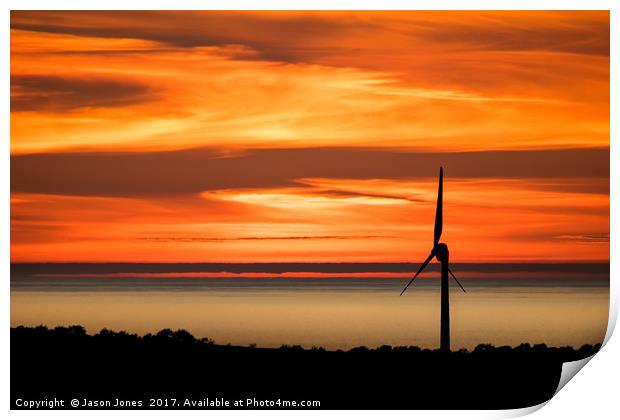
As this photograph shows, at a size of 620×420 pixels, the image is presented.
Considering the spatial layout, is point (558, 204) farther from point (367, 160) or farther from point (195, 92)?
point (195, 92)

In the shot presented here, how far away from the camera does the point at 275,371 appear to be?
16.9m

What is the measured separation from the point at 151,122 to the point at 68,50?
986 millimetres

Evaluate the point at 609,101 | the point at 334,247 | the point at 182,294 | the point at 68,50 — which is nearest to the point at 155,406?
the point at 182,294

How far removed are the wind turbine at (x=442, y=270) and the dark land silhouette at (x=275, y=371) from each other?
0.17m

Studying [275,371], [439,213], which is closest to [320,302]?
[275,371]

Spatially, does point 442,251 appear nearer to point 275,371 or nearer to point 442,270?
point 442,270

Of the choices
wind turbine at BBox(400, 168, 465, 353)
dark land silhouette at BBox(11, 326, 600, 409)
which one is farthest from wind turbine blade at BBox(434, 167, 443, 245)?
dark land silhouette at BBox(11, 326, 600, 409)

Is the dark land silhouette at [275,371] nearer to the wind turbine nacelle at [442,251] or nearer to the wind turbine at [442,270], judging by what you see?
the wind turbine at [442,270]

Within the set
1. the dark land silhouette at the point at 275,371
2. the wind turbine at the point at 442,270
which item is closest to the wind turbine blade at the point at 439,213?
the wind turbine at the point at 442,270

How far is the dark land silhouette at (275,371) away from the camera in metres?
16.7

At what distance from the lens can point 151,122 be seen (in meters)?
16.8

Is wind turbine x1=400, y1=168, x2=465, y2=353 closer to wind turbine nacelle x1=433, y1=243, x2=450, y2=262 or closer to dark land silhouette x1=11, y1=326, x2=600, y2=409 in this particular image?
wind turbine nacelle x1=433, y1=243, x2=450, y2=262

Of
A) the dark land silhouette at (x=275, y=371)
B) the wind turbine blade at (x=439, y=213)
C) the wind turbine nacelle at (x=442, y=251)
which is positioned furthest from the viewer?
the wind turbine nacelle at (x=442, y=251)

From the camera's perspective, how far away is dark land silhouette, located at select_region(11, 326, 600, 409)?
16688 mm
